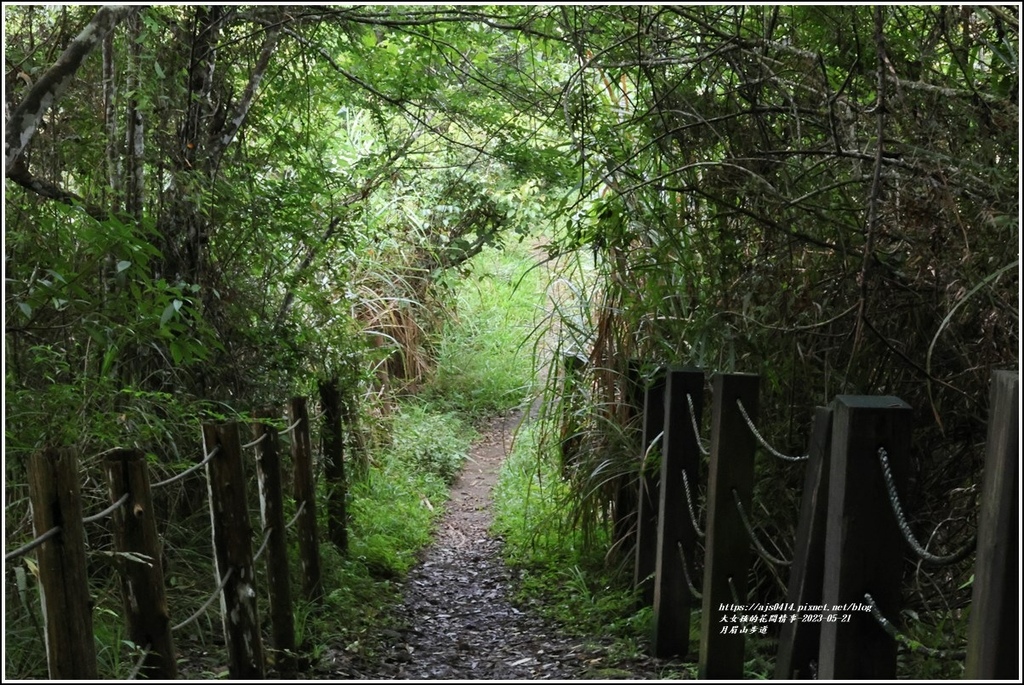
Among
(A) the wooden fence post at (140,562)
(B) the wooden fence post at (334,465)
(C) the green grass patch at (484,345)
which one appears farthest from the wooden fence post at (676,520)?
(C) the green grass patch at (484,345)

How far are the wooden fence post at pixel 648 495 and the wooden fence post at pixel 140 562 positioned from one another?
6.55 ft

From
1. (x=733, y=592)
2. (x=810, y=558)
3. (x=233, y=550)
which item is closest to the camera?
(x=810, y=558)

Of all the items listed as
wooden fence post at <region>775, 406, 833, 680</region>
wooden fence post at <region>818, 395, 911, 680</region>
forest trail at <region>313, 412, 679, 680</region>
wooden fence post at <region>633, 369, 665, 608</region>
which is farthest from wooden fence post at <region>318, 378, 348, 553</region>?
wooden fence post at <region>818, 395, 911, 680</region>

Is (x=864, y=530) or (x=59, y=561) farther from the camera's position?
(x=59, y=561)

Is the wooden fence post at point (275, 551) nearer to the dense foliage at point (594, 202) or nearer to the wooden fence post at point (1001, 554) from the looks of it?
the dense foliage at point (594, 202)

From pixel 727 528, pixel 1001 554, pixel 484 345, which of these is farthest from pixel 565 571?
pixel 484 345

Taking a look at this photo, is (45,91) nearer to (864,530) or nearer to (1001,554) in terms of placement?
(864,530)

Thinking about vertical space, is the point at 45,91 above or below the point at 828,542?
above

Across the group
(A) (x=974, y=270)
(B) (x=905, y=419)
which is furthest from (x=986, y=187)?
(B) (x=905, y=419)

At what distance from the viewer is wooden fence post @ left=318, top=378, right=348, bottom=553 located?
5223mm

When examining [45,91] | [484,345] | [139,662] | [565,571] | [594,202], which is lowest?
[565,571]

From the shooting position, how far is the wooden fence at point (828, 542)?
66.0 inches

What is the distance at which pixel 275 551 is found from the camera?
3633 mm

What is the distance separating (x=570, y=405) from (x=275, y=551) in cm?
200
